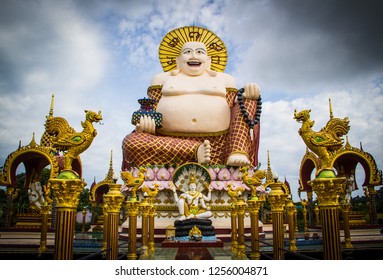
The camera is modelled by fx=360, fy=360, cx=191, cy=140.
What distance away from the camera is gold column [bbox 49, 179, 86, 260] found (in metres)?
3.98

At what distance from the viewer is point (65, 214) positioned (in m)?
4.05

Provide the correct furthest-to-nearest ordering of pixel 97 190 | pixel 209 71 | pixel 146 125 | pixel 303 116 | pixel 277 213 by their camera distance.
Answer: pixel 97 190 < pixel 209 71 < pixel 146 125 < pixel 277 213 < pixel 303 116

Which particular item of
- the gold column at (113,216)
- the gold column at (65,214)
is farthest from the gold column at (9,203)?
the gold column at (65,214)

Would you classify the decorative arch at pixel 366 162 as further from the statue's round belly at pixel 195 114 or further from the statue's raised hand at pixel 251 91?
the statue's round belly at pixel 195 114

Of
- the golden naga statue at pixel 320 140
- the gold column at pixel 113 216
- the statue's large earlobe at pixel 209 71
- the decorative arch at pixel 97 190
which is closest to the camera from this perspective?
the golden naga statue at pixel 320 140

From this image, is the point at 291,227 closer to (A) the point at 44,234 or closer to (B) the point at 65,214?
(B) the point at 65,214

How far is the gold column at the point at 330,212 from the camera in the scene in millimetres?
3764

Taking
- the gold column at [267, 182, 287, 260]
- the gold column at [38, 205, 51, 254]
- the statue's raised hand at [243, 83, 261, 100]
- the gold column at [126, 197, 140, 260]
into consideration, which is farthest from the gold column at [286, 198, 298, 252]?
the gold column at [38, 205, 51, 254]

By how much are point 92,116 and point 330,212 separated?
309 centimetres

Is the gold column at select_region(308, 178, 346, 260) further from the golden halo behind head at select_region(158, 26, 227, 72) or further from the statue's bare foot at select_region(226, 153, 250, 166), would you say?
the golden halo behind head at select_region(158, 26, 227, 72)

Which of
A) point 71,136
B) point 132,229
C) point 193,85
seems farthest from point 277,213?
point 193,85

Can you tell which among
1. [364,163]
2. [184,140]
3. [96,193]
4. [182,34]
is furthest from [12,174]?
[364,163]

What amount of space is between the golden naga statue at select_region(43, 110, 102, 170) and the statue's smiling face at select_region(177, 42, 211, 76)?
27.7ft

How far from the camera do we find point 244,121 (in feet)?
38.4
